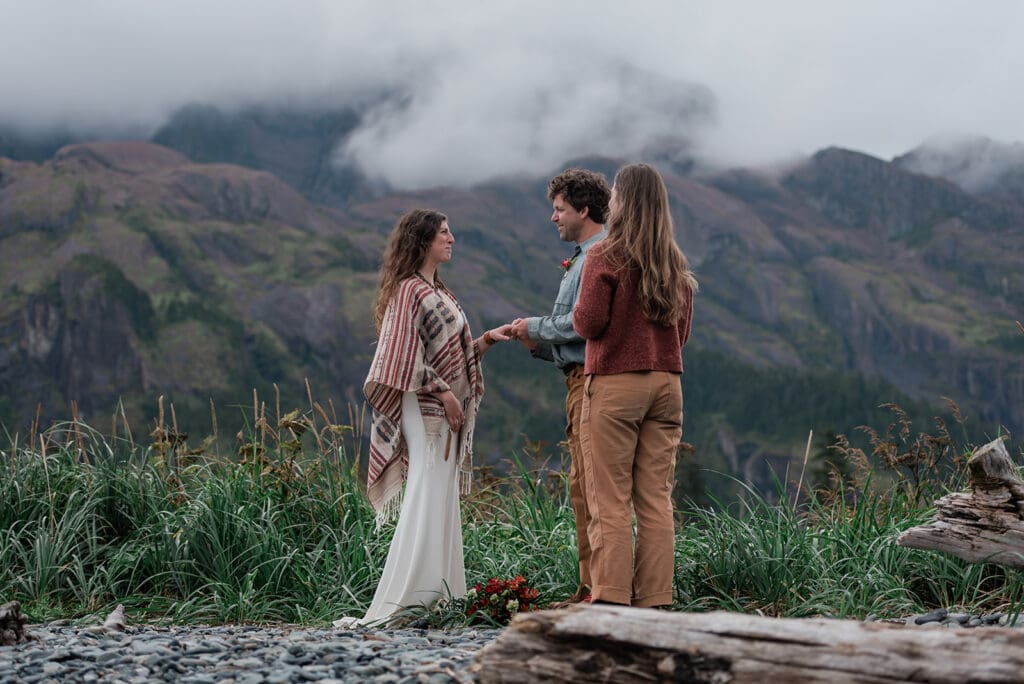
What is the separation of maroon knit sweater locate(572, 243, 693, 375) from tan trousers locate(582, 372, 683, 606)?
0.21 feet

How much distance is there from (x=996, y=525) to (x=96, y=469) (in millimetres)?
5392

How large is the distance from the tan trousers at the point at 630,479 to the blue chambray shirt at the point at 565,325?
38 cm

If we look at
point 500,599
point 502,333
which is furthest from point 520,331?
point 500,599

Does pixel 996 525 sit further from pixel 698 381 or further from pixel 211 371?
pixel 211 371

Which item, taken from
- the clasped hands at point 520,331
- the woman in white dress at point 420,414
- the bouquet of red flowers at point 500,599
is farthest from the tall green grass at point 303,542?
the clasped hands at point 520,331

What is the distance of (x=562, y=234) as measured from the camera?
17.4 ft

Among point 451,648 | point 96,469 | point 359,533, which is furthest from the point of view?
point 96,469

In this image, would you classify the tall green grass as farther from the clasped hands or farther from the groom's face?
the groom's face

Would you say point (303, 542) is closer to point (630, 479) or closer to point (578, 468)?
point (578, 468)

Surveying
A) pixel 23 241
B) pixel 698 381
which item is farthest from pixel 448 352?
pixel 23 241

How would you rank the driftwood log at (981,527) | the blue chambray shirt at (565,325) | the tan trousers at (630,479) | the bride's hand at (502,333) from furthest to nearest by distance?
the bride's hand at (502,333), the blue chambray shirt at (565,325), the driftwood log at (981,527), the tan trousers at (630,479)

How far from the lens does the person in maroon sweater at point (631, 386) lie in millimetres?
4645

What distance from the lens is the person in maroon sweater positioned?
15.2 ft

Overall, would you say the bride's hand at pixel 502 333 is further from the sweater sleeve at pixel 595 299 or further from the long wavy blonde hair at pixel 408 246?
the sweater sleeve at pixel 595 299
